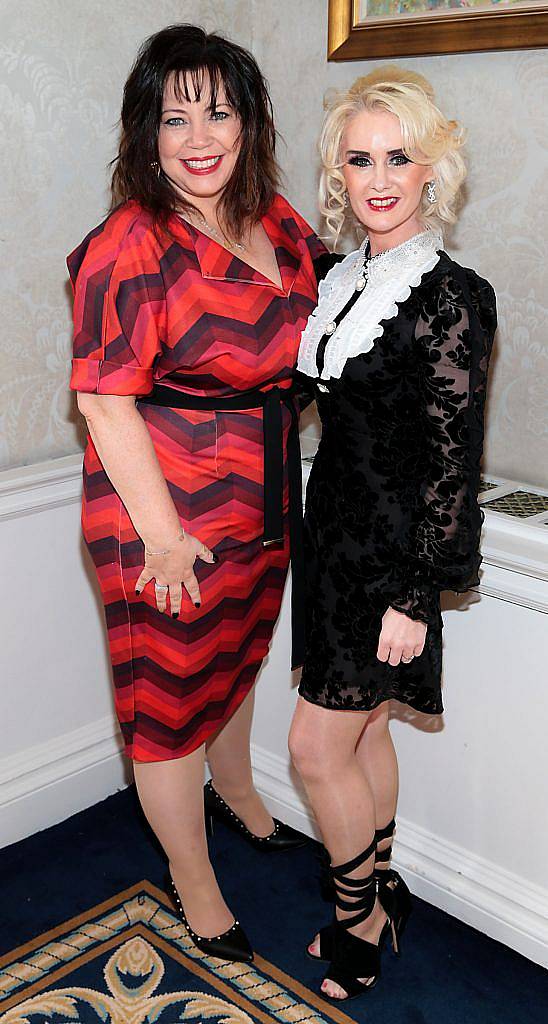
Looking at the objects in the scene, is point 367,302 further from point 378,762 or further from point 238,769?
point 238,769

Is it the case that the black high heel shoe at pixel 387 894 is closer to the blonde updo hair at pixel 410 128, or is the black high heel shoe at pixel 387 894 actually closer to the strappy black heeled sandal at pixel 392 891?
the strappy black heeled sandal at pixel 392 891

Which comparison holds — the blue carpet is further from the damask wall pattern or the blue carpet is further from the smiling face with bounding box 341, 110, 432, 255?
the smiling face with bounding box 341, 110, 432, 255

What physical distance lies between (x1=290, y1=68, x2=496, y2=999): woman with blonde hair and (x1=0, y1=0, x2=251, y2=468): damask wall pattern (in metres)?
0.72

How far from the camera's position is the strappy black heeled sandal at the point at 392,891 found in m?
2.04

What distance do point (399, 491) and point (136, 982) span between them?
113 centimetres

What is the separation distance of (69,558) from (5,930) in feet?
2.70

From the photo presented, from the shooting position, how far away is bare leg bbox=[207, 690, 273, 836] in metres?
2.30

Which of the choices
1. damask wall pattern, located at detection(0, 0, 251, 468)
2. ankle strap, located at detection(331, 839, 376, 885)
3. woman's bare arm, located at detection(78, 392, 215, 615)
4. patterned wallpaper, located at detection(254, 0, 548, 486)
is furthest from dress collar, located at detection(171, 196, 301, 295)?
ankle strap, located at detection(331, 839, 376, 885)

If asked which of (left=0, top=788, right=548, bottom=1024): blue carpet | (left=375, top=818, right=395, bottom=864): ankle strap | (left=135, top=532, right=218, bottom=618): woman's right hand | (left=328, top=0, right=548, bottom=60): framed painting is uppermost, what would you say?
(left=328, top=0, right=548, bottom=60): framed painting

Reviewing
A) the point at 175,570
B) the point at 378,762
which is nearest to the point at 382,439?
the point at 175,570

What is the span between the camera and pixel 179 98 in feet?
5.45

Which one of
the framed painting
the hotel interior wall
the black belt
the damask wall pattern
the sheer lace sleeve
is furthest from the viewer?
the damask wall pattern

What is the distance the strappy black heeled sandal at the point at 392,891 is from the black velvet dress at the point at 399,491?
1.10 feet

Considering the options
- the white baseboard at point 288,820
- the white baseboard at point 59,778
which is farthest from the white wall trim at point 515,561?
the white baseboard at point 59,778
